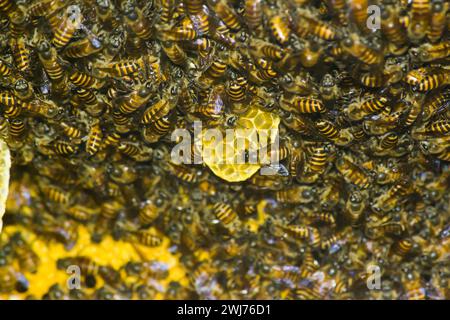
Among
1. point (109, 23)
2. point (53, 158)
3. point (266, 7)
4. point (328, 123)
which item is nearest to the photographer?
point (266, 7)

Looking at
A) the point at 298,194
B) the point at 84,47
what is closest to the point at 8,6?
the point at 84,47

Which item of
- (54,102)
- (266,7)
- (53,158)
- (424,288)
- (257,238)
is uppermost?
(266,7)

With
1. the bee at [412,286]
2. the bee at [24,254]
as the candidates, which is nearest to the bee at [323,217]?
the bee at [412,286]

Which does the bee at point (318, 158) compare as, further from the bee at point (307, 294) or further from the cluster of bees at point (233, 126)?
the bee at point (307, 294)

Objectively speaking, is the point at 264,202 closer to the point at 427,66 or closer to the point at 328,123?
the point at 328,123

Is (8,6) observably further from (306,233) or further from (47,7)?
(306,233)

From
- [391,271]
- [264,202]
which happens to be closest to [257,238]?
[264,202]
